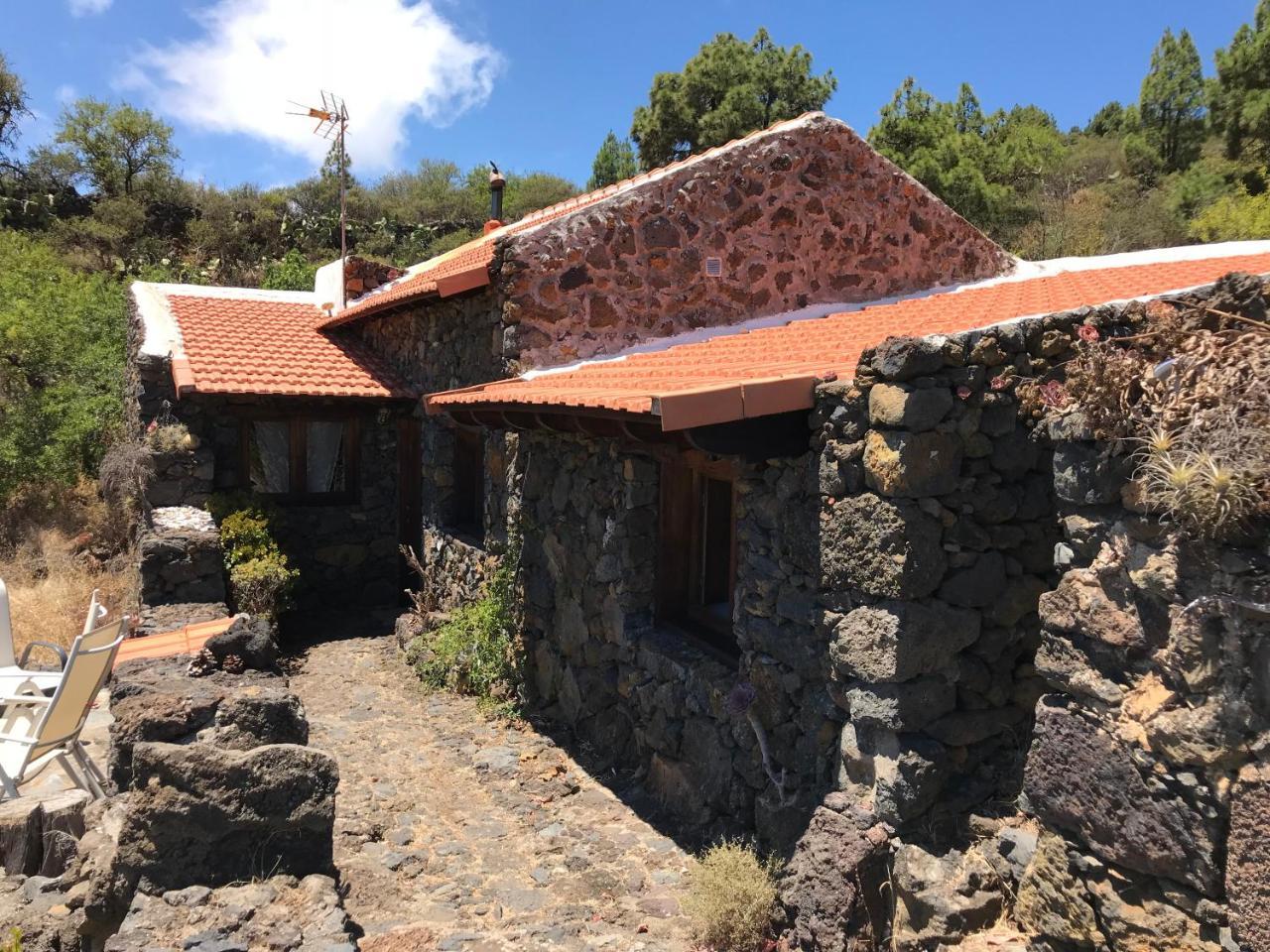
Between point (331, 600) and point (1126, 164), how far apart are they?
24.1 m

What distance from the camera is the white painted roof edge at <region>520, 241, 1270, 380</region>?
261 inches

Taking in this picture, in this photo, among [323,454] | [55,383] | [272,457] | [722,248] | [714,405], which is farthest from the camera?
[55,383]

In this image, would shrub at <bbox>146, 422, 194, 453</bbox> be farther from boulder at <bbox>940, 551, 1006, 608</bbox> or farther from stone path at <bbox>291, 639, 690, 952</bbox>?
boulder at <bbox>940, 551, 1006, 608</bbox>

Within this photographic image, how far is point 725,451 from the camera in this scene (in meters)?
4.32

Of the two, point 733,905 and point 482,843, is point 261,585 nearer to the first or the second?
point 482,843

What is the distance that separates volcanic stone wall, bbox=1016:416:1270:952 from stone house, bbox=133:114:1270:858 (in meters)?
0.68

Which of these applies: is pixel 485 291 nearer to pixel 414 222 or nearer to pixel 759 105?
pixel 759 105

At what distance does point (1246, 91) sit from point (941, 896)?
72.6ft

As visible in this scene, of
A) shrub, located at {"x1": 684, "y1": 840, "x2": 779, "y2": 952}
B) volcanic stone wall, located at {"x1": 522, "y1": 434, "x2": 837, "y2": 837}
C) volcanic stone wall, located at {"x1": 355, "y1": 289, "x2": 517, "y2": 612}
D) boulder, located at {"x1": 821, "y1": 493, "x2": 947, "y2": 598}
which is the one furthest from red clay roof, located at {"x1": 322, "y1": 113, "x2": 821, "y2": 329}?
shrub, located at {"x1": 684, "y1": 840, "x2": 779, "y2": 952}

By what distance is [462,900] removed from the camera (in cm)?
468

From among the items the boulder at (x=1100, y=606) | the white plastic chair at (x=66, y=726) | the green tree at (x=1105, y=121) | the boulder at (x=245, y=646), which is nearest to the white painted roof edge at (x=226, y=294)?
the white plastic chair at (x=66, y=726)

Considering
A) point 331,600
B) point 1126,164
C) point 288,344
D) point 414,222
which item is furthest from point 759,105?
point 331,600

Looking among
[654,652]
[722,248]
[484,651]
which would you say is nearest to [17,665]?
[484,651]

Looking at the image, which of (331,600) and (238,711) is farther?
(331,600)
